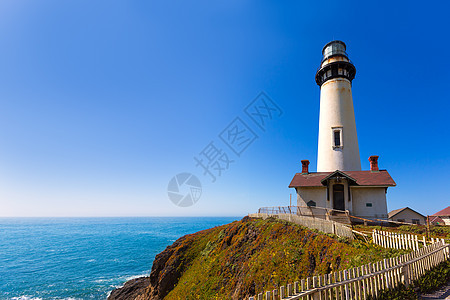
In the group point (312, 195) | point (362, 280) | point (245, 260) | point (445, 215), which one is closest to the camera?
point (362, 280)

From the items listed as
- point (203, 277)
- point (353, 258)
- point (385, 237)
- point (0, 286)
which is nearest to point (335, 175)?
point (385, 237)

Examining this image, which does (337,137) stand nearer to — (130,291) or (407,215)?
(407,215)

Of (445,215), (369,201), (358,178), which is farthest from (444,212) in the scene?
(358,178)

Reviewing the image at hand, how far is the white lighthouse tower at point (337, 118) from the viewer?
2597 cm

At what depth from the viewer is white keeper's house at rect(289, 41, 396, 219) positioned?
71.1 ft

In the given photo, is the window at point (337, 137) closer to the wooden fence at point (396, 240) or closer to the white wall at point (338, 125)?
the white wall at point (338, 125)

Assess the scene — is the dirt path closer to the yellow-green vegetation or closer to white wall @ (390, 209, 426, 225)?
the yellow-green vegetation

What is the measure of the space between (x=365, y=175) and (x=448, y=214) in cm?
1867

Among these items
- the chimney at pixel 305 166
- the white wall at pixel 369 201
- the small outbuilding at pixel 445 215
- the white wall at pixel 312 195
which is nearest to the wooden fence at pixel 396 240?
the white wall at pixel 312 195

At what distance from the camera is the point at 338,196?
22875 millimetres

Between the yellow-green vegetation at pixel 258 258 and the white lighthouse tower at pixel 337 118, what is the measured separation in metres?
11.7

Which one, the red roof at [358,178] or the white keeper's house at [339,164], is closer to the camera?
the red roof at [358,178]

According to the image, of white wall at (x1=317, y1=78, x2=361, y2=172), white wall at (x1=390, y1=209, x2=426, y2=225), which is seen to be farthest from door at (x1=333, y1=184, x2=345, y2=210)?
white wall at (x1=390, y1=209, x2=426, y2=225)

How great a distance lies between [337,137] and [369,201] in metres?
8.22
